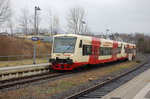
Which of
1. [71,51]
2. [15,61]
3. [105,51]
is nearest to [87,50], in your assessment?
[71,51]

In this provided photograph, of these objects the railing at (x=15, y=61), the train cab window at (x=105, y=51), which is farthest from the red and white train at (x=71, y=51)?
the railing at (x=15, y=61)

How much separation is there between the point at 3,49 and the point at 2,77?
21438mm

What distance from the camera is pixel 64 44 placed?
23.0 metres

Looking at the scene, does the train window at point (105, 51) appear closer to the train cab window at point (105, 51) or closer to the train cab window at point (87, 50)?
the train cab window at point (105, 51)

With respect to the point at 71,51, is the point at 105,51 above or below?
below

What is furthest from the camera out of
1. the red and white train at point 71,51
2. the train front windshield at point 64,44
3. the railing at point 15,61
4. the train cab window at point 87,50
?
the railing at point 15,61

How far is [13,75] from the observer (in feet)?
64.5

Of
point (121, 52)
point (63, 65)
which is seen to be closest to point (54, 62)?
point (63, 65)

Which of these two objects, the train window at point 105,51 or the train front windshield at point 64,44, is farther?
the train window at point 105,51

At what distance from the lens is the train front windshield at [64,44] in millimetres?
22688

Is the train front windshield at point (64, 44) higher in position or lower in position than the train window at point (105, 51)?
higher

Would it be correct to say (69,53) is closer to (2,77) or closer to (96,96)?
(2,77)

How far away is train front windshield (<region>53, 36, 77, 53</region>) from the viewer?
74.4ft

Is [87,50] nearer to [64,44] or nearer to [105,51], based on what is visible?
[64,44]
